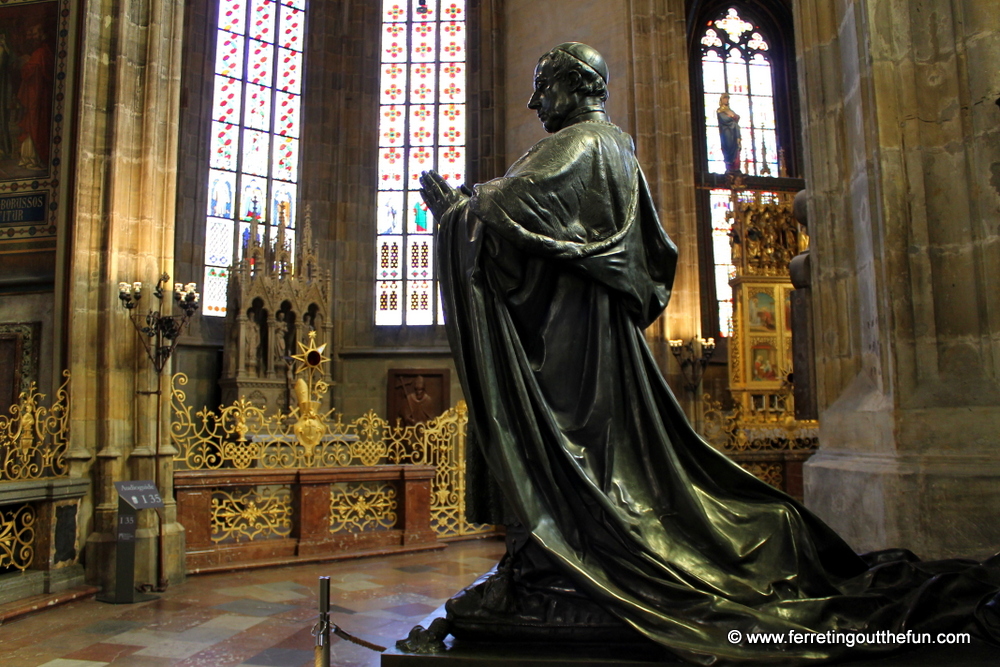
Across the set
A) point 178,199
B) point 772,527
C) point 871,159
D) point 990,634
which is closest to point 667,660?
point 772,527

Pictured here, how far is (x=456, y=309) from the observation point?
2.24m

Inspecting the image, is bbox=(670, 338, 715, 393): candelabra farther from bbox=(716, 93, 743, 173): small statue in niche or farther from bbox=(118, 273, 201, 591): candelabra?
bbox=(118, 273, 201, 591): candelabra

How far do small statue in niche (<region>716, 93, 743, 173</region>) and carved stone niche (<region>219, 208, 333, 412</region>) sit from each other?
1028 cm

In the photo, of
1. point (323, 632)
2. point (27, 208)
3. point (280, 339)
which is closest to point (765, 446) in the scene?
point (280, 339)

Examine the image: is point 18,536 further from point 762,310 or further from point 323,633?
point 762,310

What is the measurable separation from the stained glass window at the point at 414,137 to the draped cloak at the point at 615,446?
13143mm

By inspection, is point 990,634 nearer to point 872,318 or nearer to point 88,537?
point 872,318

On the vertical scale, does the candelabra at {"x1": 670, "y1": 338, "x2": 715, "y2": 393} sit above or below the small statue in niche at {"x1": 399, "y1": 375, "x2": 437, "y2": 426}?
above

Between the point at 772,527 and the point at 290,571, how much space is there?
5.68 m

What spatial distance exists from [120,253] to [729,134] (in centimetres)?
1505

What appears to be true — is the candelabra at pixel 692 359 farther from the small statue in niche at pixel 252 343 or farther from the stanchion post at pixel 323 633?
the stanchion post at pixel 323 633

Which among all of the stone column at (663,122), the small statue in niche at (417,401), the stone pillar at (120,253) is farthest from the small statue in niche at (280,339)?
the stone column at (663,122)

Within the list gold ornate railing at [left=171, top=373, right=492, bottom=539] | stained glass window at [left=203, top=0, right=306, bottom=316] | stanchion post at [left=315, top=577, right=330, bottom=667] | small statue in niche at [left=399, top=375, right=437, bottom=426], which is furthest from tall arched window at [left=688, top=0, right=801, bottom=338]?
stanchion post at [left=315, top=577, right=330, bottom=667]

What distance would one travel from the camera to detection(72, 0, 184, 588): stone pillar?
655 centimetres
